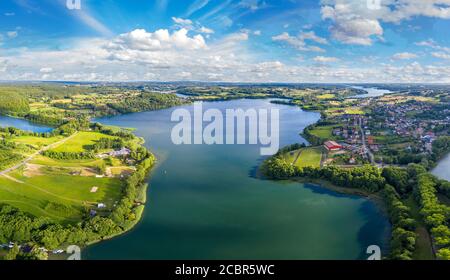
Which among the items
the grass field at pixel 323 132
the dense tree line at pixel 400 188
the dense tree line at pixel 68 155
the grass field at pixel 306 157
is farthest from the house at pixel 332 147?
the dense tree line at pixel 68 155

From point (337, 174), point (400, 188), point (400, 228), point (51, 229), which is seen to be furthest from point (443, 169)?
point (51, 229)

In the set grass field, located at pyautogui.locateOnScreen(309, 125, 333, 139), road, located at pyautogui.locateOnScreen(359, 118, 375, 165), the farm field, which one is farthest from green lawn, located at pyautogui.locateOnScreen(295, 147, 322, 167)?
the farm field

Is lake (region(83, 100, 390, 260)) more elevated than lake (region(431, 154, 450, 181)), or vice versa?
lake (region(431, 154, 450, 181))

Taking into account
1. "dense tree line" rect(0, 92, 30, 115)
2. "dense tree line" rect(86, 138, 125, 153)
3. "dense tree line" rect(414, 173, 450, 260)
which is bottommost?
"dense tree line" rect(414, 173, 450, 260)

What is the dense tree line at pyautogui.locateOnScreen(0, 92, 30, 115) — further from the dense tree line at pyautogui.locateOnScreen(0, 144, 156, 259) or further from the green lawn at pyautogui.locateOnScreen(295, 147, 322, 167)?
the green lawn at pyautogui.locateOnScreen(295, 147, 322, 167)

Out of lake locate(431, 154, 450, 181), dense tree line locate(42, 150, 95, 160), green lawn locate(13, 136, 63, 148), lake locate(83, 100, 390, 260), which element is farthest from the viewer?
green lawn locate(13, 136, 63, 148)

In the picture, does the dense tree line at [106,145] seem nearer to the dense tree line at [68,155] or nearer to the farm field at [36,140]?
the dense tree line at [68,155]
